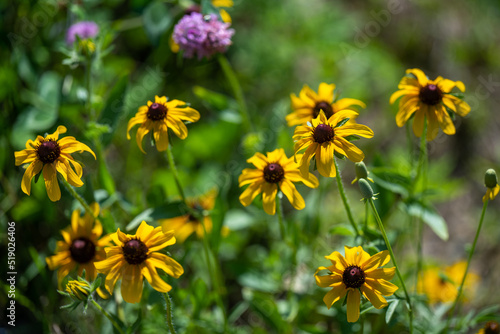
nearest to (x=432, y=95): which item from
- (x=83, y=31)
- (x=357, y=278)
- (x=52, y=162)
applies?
(x=357, y=278)

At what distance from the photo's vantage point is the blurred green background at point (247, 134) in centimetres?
224

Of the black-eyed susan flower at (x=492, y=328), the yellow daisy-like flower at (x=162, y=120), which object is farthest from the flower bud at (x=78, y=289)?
the black-eyed susan flower at (x=492, y=328)

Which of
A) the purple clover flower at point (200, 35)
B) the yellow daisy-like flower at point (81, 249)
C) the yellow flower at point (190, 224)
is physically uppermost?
the purple clover flower at point (200, 35)

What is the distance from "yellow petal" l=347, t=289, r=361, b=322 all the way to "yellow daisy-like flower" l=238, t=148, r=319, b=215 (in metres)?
0.33

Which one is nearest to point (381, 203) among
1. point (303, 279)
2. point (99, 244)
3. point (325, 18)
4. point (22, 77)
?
point (303, 279)

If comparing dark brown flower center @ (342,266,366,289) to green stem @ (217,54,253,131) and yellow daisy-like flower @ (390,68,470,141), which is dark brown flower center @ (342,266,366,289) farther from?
green stem @ (217,54,253,131)

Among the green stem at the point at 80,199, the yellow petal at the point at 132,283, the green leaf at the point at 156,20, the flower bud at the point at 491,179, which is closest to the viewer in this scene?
the yellow petal at the point at 132,283

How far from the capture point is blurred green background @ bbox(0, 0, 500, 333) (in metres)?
2.24

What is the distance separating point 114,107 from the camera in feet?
7.27

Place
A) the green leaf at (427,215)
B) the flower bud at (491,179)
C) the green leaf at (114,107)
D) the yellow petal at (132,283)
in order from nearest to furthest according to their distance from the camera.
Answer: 1. the yellow petal at (132,283)
2. the flower bud at (491,179)
3. the green leaf at (427,215)
4. the green leaf at (114,107)

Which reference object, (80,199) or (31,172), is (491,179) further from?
(31,172)

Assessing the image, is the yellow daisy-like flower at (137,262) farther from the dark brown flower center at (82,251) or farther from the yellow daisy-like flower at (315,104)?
the yellow daisy-like flower at (315,104)

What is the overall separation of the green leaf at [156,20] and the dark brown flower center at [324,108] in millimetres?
881

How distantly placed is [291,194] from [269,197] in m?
0.08
